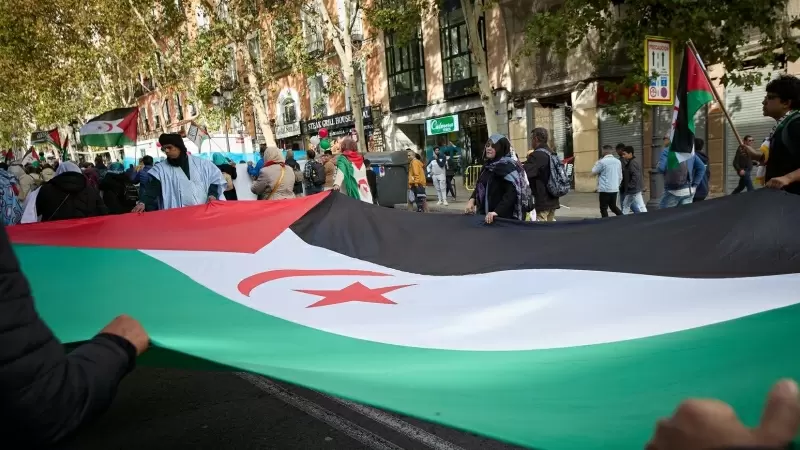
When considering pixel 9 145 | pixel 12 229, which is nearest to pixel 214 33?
pixel 12 229

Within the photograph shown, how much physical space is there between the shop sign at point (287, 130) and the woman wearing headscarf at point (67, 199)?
27.4 meters

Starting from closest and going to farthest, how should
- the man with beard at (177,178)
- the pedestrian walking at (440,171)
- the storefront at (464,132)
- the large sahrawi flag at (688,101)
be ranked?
the large sahrawi flag at (688,101)
the man with beard at (177,178)
the pedestrian walking at (440,171)
the storefront at (464,132)

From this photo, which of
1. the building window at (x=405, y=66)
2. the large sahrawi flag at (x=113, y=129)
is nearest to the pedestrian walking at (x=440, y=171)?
the building window at (x=405, y=66)

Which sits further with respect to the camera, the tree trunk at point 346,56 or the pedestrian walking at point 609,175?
the tree trunk at point 346,56

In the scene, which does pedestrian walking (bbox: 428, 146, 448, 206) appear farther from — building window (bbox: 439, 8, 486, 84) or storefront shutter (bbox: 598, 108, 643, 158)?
building window (bbox: 439, 8, 486, 84)

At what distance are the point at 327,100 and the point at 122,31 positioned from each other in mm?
10562

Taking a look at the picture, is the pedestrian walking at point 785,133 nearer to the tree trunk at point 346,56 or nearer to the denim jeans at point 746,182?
the denim jeans at point 746,182

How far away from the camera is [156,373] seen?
514cm

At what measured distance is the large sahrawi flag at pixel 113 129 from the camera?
11.1m

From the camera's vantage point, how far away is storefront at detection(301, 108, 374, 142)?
29312mm

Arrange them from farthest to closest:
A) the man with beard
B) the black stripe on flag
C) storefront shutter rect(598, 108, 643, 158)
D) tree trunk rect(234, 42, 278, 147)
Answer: tree trunk rect(234, 42, 278, 147) < storefront shutter rect(598, 108, 643, 158) < the man with beard < the black stripe on flag

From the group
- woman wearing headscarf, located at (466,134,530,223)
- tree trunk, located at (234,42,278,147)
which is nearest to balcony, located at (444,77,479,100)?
tree trunk, located at (234,42,278,147)

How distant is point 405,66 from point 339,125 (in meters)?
5.59

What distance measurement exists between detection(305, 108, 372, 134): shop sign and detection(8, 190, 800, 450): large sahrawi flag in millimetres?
23999
